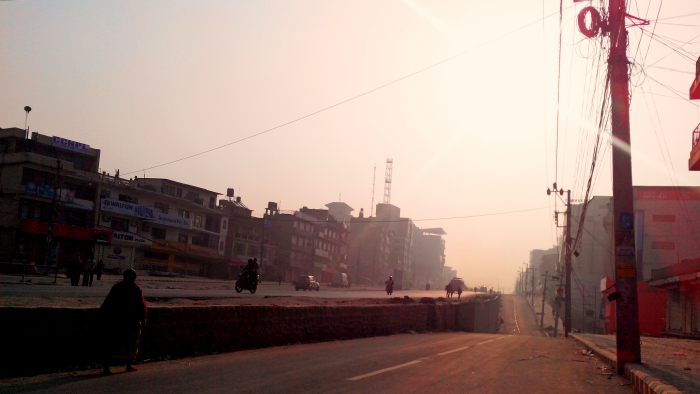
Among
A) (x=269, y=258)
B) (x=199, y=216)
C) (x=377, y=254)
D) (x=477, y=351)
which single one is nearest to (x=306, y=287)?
(x=199, y=216)

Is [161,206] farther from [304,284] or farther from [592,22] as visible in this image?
[592,22]

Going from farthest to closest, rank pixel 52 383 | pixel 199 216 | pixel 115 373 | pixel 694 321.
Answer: pixel 199 216 < pixel 694 321 < pixel 115 373 < pixel 52 383

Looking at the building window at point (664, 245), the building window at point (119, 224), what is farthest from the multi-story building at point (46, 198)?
the building window at point (664, 245)

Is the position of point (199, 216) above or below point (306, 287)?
above

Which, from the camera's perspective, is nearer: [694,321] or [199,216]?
[694,321]

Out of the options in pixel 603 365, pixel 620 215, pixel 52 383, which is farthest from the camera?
pixel 603 365

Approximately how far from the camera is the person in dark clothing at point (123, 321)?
9.48 meters

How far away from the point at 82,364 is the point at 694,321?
28702mm

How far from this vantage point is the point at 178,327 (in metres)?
11.6

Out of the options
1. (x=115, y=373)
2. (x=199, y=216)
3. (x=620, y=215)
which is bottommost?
(x=115, y=373)

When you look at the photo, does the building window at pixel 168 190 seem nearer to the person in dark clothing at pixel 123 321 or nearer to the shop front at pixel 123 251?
the shop front at pixel 123 251

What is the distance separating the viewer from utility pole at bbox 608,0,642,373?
12352 mm

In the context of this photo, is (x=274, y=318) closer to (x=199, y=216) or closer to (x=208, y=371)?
(x=208, y=371)

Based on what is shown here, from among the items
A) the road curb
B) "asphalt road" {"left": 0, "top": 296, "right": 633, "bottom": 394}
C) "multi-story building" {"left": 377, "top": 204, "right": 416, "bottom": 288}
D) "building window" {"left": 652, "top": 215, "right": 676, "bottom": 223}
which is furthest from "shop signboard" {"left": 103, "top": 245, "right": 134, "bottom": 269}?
"multi-story building" {"left": 377, "top": 204, "right": 416, "bottom": 288}
